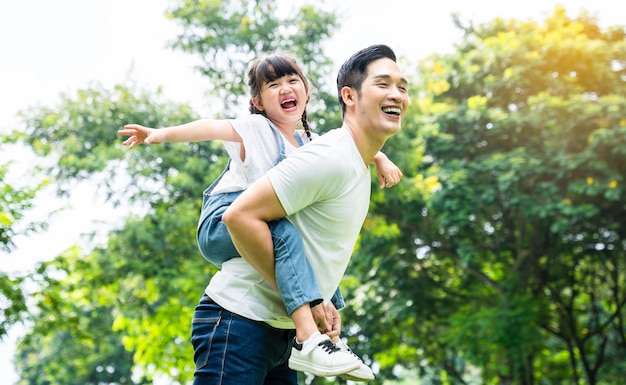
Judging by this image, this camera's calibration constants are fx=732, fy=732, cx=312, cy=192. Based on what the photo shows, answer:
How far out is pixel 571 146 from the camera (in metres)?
12.4

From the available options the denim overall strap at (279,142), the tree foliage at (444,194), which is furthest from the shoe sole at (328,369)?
the tree foliage at (444,194)

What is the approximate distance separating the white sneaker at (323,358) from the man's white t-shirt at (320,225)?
0.16 m

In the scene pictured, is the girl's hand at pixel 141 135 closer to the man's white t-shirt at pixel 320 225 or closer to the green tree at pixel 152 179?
the man's white t-shirt at pixel 320 225

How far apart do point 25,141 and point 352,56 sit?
1267 cm

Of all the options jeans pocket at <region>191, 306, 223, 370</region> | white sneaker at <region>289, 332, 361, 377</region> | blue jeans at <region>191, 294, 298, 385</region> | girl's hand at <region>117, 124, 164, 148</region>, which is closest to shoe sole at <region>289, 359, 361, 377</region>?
white sneaker at <region>289, 332, 361, 377</region>

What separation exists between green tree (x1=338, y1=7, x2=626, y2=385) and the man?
10.4 meters

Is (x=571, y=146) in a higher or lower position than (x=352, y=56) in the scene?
higher

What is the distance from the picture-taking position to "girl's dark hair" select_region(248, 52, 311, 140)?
261 centimetres

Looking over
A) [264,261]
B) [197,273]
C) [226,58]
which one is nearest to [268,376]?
[264,261]

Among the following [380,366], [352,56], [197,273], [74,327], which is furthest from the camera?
[380,366]

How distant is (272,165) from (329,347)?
0.64 meters

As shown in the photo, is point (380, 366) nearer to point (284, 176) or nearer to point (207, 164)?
point (207, 164)

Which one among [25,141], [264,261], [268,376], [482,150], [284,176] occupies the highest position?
[482,150]

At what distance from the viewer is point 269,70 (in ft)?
8.55
